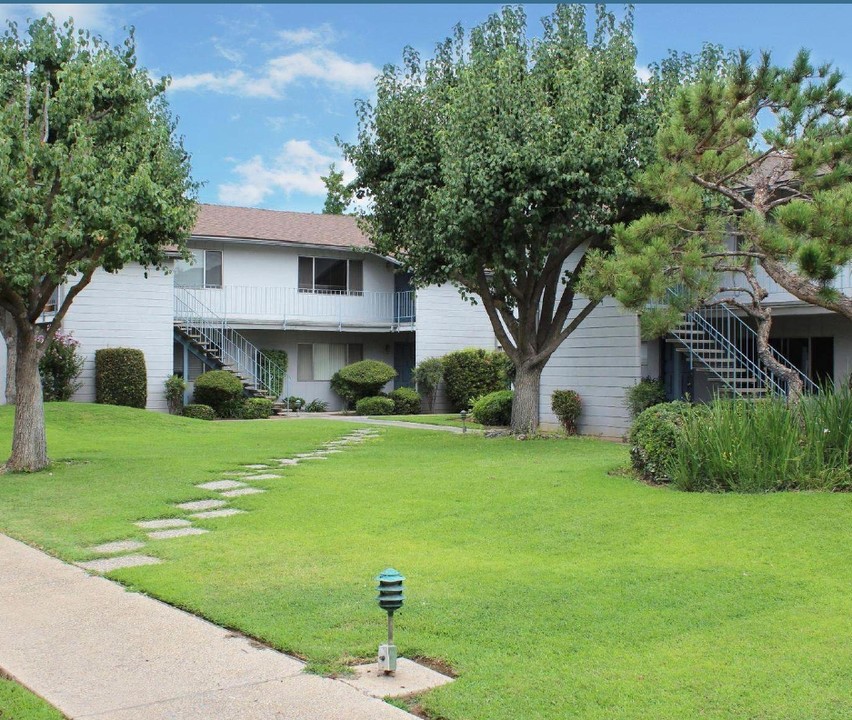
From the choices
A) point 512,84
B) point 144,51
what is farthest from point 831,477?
point 144,51

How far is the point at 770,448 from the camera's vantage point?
10398 millimetres

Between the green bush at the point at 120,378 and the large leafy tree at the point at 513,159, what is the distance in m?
9.89

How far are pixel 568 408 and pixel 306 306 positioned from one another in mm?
12470

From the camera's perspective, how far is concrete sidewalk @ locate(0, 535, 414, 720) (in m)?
4.57

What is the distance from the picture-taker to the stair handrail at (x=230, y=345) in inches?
1144

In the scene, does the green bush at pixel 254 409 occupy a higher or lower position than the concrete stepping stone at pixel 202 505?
higher

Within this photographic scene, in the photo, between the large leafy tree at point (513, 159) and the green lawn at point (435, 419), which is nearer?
the large leafy tree at point (513, 159)

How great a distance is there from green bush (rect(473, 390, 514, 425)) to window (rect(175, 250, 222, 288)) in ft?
33.6

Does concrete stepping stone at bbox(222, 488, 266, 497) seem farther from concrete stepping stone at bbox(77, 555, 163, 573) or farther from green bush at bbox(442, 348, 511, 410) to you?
green bush at bbox(442, 348, 511, 410)

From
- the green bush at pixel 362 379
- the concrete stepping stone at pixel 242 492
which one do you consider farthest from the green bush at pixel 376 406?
the concrete stepping stone at pixel 242 492

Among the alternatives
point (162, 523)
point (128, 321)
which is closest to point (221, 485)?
point (162, 523)

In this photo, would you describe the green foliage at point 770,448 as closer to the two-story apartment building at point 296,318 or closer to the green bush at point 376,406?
the two-story apartment building at point 296,318

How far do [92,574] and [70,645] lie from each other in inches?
74.9

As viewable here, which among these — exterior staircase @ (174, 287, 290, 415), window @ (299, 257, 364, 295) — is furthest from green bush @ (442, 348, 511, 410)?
exterior staircase @ (174, 287, 290, 415)
